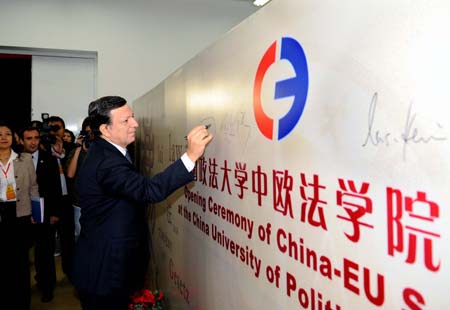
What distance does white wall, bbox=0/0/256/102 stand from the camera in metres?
3.88

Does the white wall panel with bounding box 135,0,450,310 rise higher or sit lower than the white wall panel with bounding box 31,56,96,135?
lower

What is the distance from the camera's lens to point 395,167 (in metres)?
0.60

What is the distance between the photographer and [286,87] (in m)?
0.91

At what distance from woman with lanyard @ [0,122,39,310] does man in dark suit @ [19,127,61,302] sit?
209mm

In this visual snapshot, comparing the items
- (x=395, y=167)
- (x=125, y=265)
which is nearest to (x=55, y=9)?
(x=125, y=265)

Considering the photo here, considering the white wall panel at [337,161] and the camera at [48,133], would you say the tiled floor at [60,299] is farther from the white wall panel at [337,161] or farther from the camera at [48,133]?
the white wall panel at [337,161]

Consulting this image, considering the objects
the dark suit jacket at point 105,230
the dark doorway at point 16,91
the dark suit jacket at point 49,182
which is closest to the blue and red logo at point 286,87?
the dark suit jacket at point 105,230

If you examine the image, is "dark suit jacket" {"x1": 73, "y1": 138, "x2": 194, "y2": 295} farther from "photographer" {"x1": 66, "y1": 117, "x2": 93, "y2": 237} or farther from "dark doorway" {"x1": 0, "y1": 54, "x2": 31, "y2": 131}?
"dark doorway" {"x1": 0, "y1": 54, "x2": 31, "y2": 131}

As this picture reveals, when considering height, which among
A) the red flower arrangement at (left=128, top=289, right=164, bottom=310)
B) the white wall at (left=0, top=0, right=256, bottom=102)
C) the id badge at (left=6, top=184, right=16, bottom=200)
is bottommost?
the red flower arrangement at (left=128, top=289, right=164, bottom=310)

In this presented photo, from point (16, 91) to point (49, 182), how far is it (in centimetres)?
194
